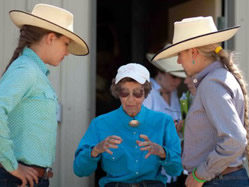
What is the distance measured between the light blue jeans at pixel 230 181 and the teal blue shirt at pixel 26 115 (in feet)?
3.26

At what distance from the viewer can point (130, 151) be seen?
3.64m

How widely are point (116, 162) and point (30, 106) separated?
3.35 ft

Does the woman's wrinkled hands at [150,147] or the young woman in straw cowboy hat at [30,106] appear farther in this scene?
the woman's wrinkled hands at [150,147]

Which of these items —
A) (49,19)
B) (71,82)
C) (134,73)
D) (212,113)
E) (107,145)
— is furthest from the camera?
(71,82)

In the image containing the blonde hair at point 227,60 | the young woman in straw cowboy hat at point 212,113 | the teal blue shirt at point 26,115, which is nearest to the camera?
the teal blue shirt at point 26,115

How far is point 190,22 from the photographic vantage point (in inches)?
129

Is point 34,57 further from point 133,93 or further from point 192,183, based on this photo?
point 192,183

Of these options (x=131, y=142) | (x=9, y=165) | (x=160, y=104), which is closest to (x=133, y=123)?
(x=131, y=142)

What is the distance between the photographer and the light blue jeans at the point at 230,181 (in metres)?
2.92

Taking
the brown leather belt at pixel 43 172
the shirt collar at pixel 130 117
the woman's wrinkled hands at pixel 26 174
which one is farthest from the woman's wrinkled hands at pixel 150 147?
the woman's wrinkled hands at pixel 26 174

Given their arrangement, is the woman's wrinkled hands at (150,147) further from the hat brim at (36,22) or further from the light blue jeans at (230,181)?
the hat brim at (36,22)

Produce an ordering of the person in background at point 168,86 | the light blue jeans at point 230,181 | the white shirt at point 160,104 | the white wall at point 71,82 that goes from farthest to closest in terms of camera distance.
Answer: the person in background at point 168,86, the white shirt at point 160,104, the white wall at point 71,82, the light blue jeans at point 230,181

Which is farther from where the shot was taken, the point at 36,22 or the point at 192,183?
the point at 36,22

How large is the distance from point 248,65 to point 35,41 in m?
2.49
